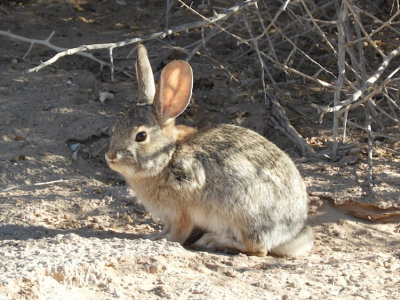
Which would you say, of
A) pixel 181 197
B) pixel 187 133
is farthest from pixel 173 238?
pixel 187 133

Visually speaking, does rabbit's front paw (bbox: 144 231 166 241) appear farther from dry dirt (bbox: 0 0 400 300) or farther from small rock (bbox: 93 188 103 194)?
small rock (bbox: 93 188 103 194)

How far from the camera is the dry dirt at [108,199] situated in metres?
3.83

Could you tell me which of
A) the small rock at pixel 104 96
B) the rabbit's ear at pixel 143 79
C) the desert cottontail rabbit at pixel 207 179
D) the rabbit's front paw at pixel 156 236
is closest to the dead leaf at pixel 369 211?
the desert cottontail rabbit at pixel 207 179

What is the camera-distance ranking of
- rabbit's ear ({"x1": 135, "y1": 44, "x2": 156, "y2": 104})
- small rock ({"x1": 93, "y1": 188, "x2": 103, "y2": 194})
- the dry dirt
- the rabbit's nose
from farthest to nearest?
small rock ({"x1": 93, "y1": 188, "x2": 103, "y2": 194}), rabbit's ear ({"x1": 135, "y1": 44, "x2": 156, "y2": 104}), the rabbit's nose, the dry dirt

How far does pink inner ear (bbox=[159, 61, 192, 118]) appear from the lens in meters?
4.65

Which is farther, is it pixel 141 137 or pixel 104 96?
pixel 104 96

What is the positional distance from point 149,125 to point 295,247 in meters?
1.28

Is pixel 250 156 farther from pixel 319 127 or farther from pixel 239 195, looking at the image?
pixel 319 127

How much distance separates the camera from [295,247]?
468cm

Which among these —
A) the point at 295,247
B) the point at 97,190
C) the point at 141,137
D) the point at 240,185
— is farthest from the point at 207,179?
the point at 97,190

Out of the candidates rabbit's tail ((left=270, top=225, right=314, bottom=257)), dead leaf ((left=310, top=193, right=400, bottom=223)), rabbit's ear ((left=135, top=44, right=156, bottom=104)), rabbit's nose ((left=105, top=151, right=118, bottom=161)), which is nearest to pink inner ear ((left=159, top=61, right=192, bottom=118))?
rabbit's ear ((left=135, top=44, right=156, bottom=104))

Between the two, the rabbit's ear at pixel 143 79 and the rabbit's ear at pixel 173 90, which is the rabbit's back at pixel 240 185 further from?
the rabbit's ear at pixel 143 79

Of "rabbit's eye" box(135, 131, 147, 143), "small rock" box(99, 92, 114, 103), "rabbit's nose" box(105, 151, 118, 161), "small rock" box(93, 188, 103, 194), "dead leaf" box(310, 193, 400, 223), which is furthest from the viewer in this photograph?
"small rock" box(99, 92, 114, 103)

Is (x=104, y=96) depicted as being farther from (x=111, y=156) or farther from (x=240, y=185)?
(x=240, y=185)
